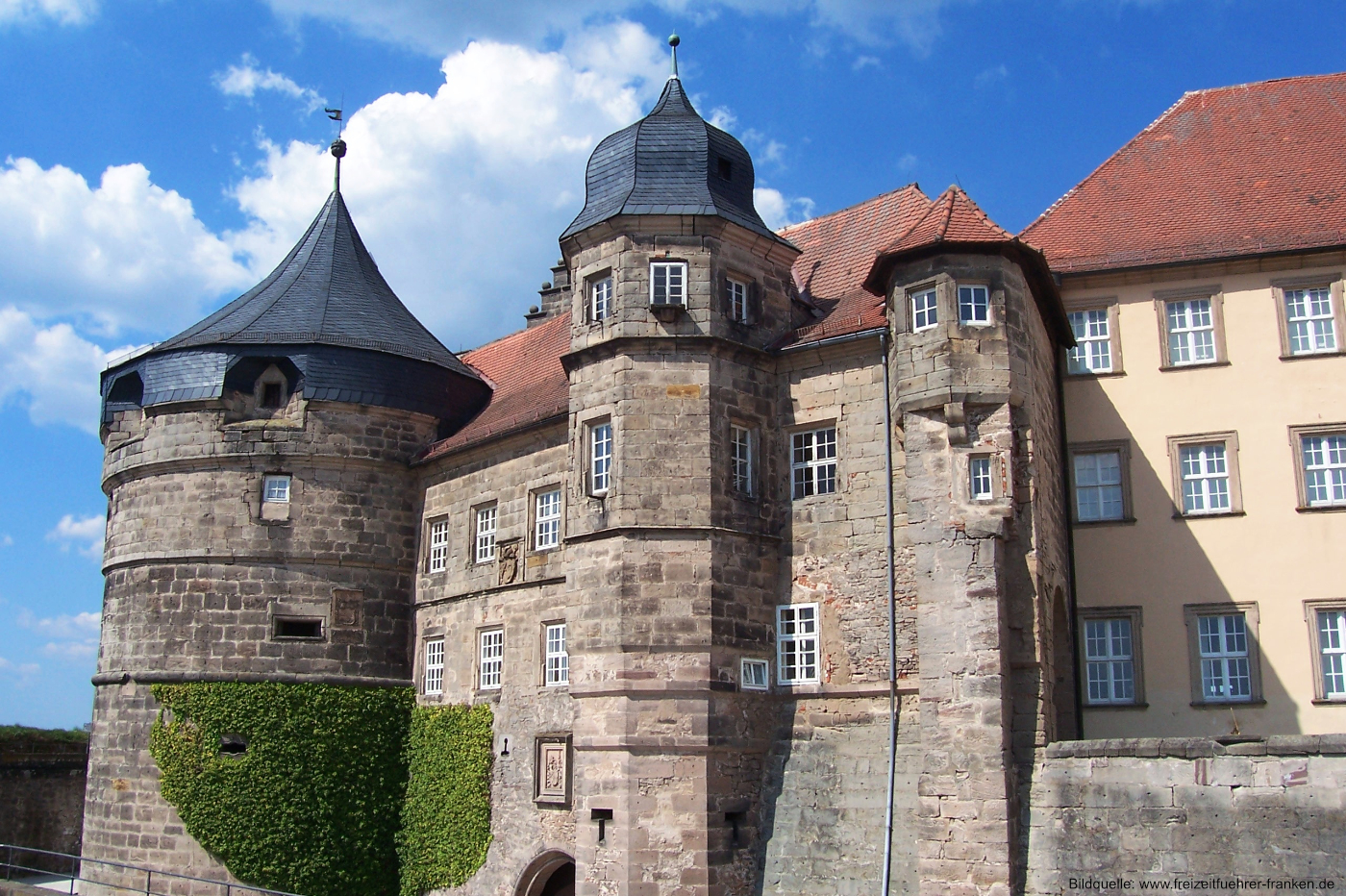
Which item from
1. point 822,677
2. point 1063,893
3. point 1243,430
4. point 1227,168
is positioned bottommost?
point 1063,893

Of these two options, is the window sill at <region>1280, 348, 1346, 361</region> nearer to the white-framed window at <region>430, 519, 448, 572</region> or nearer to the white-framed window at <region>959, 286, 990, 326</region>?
the white-framed window at <region>959, 286, 990, 326</region>

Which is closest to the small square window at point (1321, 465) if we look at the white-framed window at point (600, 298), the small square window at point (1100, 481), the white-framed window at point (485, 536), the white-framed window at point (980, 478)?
the small square window at point (1100, 481)

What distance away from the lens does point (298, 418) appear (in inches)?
991

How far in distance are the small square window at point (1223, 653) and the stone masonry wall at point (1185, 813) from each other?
3.90m

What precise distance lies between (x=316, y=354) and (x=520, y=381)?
4004mm

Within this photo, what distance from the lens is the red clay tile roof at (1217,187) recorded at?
20125 mm

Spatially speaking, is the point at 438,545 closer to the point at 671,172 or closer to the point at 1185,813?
the point at 671,172

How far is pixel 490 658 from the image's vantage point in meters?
23.0

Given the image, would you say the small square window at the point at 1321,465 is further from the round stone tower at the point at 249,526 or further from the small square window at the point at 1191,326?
the round stone tower at the point at 249,526

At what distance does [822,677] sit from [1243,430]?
24.4 feet

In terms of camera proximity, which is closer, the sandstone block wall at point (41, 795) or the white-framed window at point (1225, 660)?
the white-framed window at point (1225, 660)

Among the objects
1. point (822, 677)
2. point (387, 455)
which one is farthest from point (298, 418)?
point (822, 677)

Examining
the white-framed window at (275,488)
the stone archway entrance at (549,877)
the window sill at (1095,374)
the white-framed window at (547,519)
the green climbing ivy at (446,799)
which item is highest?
the window sill at (1095,374)

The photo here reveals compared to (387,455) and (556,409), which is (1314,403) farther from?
(387,455)
